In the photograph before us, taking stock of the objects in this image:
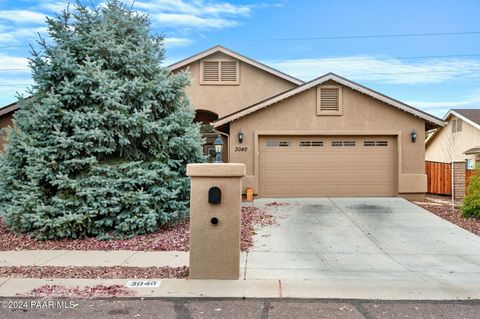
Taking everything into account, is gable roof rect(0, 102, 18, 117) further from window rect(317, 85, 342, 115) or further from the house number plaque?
window rect(317, 85, 342, 115)

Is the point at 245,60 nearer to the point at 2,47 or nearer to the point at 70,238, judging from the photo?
the point at 70,238

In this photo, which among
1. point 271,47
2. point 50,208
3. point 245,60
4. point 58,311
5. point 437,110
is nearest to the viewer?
point 58,311

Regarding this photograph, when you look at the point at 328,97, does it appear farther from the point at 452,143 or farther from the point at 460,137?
the point at 460,137

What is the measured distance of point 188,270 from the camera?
252 inches

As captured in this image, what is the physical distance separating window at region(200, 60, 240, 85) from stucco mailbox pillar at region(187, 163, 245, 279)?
13.1m

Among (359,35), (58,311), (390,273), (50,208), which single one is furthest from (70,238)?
(359,35)

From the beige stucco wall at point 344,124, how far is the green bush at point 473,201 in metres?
3.06

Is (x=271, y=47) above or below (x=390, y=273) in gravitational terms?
above

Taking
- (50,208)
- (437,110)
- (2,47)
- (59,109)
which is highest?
(2,47)

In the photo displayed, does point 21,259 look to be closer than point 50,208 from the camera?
Yes

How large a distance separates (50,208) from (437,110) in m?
29.2

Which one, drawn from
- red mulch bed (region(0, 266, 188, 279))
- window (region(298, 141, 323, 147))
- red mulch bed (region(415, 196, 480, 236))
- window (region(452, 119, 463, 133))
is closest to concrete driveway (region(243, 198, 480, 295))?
red mulch bed (region(415, 196, 480, 236))

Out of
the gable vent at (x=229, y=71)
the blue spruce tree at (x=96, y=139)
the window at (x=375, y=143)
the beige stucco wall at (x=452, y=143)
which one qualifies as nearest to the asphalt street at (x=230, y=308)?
the blue spruce tree at (x=96, y=139)

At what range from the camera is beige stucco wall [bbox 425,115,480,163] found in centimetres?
2391
